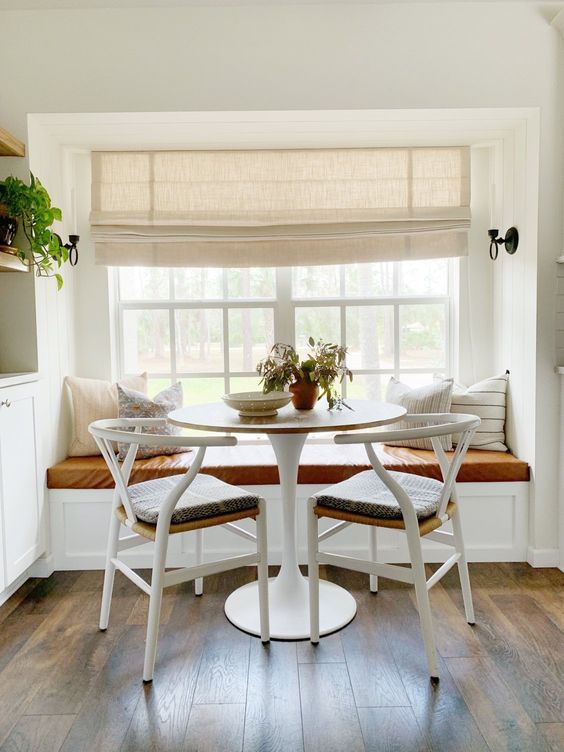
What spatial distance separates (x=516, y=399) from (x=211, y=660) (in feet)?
6.59

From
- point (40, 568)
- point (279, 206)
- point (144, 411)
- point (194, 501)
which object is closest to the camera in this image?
point (194, 501)

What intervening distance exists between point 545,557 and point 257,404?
1.75 meters

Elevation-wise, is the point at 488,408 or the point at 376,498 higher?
the point at 488,408

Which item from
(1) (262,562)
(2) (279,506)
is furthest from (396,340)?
(1) (262,562)

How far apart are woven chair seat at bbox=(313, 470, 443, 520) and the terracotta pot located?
346mm

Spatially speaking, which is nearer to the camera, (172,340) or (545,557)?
(545,557)

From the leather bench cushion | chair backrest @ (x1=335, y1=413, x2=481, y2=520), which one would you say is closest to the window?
the leather bench cushion

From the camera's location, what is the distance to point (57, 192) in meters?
3.10

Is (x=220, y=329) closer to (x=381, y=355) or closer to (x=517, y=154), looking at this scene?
(x=381, y=355)

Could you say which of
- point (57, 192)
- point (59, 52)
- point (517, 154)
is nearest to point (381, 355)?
point (517, 154)

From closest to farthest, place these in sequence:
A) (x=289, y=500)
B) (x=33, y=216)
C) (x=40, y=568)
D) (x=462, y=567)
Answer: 1. (x=462, y=567)
2. (x=289, y=500)
3. (x=33, y=216)
4. (x=40, y=568)

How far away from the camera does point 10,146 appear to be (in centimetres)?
262

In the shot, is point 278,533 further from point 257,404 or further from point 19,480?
point 19,480

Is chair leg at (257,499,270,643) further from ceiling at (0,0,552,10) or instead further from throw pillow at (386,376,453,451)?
ceiling at (0,0,552,10)
